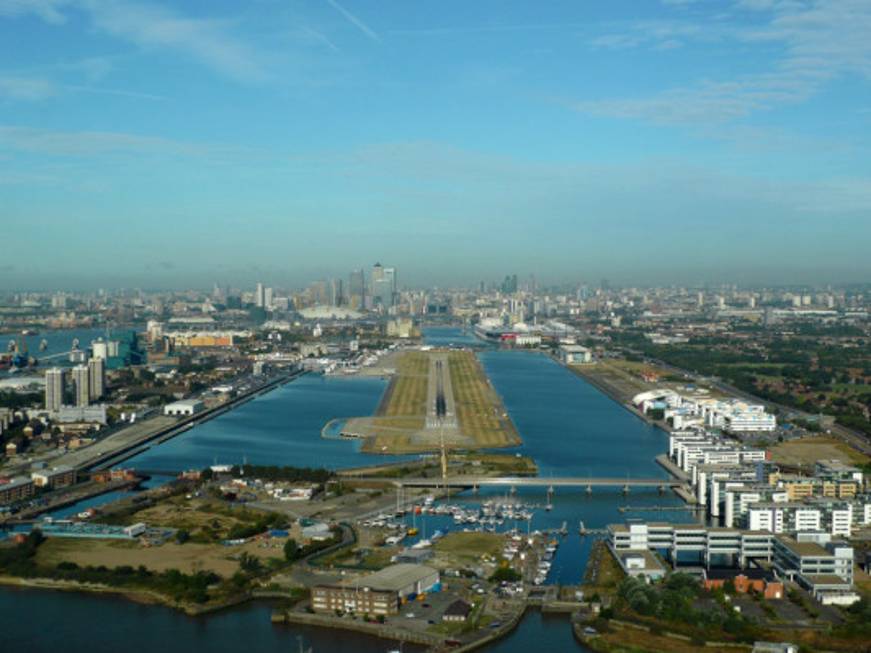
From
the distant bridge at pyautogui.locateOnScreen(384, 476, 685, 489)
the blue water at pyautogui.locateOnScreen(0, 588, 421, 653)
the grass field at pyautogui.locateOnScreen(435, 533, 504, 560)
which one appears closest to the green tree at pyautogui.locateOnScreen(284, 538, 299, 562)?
the blue water at pyautogui.locateOnScreen(0, 588, 421, 653)

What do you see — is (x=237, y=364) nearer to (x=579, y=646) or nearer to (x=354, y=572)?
(x=354, y=572)

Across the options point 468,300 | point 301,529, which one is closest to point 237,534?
point 301,529

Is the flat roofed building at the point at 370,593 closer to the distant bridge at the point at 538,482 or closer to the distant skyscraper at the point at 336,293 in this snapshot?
the distant bridge at the point at 538,482

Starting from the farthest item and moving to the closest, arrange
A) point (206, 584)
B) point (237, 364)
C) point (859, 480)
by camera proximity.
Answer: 1. point (237, 364)
2. point (859, 480)
3. point (206, 584)

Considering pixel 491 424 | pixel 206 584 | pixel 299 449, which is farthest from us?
pixel 491 424

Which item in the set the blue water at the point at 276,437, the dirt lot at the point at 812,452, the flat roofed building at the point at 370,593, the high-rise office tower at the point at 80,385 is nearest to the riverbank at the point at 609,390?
the dirt lot at the point at 812,452

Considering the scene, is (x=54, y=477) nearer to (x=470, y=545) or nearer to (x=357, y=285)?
(x=470, y=545)

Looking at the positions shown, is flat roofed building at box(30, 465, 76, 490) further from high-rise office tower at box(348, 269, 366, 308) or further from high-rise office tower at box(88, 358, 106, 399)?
high-rise office tower at box(348, 269, 366, 308)
